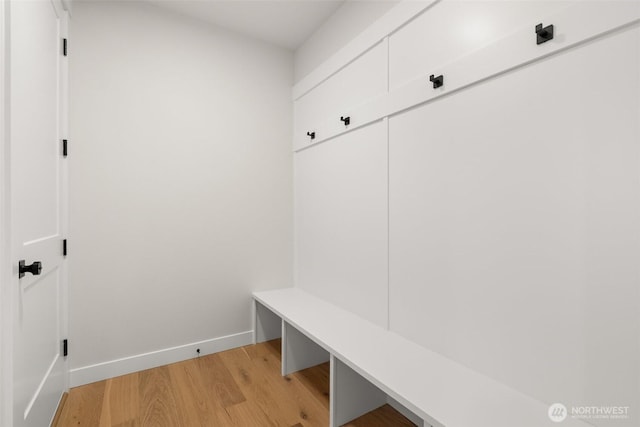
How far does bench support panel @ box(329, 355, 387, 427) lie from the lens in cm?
161

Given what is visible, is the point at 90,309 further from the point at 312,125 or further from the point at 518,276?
the point at 518,276

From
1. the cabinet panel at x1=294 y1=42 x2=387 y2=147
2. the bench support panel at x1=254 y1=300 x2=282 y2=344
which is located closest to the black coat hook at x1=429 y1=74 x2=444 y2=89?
the cabinet panel at x1=294 y1=42 x2=387 y2=147

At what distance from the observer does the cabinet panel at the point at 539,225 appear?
0.96 metres

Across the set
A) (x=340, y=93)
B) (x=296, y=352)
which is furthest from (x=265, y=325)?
(x=340, y=93)

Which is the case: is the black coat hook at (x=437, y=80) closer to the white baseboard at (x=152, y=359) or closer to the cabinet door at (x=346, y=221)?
the cabinet door at (x=346, y=221)

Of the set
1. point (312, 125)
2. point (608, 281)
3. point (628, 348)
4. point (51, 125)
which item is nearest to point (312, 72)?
point (312, 125)

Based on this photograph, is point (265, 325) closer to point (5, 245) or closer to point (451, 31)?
point (5, 245)

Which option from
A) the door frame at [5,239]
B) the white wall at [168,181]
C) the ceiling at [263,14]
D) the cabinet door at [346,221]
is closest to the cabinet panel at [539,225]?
the cabinet door at [346,221]

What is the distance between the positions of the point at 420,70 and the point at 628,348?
4.70 feet

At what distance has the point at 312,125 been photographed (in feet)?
8.50

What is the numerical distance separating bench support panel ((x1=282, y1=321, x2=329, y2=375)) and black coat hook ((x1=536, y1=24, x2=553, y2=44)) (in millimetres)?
2052

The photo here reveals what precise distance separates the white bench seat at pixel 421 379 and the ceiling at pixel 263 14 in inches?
89.6

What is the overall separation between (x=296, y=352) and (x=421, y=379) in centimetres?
110

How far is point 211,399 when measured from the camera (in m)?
1.85
